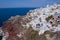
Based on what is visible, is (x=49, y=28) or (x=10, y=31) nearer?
(x=49, y=28)

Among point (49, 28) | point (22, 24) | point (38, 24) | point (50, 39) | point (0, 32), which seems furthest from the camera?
point (0, 32)

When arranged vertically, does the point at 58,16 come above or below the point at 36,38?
above

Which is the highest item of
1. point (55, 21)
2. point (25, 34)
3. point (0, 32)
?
Result: point (55, 21)

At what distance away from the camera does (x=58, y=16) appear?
85.5ft

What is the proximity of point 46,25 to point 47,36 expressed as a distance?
2758mm

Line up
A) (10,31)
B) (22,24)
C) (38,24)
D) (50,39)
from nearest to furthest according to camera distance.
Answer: (50,39)
(38,24)
(22,24)
(10,31)

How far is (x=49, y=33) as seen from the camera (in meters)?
23.3

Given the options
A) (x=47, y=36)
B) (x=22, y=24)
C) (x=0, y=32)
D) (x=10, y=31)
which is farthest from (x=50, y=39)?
(x=0, y=32)

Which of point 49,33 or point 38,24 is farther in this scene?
point 38,24

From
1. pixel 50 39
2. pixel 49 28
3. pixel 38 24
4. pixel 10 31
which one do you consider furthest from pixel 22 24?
pixel 50 39

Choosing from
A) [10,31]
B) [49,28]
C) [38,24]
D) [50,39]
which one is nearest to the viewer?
[50,39]

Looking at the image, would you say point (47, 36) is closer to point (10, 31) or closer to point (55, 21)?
point (55, 21)

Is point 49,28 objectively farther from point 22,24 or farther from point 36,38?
point 22,24

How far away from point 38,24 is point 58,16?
2.47 meters
